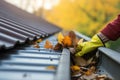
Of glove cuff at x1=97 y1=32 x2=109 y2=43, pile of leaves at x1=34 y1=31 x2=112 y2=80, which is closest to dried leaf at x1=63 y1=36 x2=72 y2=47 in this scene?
pile of leaves at x1=34 y1=31 x2=112 y2=80

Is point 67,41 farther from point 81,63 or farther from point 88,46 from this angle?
point 81,63

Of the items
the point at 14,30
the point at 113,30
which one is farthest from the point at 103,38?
the point at 14,30

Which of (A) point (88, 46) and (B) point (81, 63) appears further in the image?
(A) point (88, 46)

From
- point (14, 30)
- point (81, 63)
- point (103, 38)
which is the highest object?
point (14, 30)

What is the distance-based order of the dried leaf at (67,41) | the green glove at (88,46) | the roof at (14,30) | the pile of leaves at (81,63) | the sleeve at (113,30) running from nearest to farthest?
the pile of leaves at (81,63) → the roof at (14,30) → the green glove at (88,46) → the sleeve at (113,30) → the dried leaf at (67,41)

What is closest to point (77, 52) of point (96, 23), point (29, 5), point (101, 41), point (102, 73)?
point (101, 41)

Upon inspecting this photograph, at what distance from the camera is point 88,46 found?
3.94 m

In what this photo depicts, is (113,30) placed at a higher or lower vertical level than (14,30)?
lower

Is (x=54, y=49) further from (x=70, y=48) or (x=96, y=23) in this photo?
(x=96, y=23)

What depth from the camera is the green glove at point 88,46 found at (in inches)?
154

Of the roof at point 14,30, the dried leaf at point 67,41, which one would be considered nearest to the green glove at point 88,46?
the dried leaf at point 67,41

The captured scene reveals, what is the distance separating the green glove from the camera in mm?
3912

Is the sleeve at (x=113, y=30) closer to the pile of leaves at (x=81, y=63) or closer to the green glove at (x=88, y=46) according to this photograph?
the green glove at (x=88, y=46)

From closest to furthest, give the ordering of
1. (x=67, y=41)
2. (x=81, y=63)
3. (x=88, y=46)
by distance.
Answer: (x=81, y=63), (x=88, y=46), (x=67, y=41)
